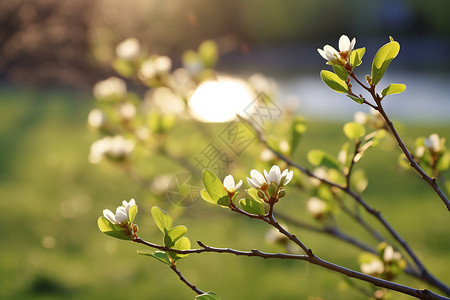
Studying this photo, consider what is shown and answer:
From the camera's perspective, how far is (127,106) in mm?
1442

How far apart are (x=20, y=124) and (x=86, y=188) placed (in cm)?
177

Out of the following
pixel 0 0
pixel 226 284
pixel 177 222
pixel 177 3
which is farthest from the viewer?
pixel 177 3

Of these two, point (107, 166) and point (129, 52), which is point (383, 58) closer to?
point (129, 52)

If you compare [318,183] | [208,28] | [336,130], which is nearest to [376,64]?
[318,183]

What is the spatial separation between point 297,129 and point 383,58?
39 centimetres

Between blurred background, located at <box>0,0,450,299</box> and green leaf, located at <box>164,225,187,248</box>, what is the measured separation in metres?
0.50

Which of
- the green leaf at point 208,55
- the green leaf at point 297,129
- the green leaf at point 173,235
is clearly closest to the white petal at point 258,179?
the green leaf at point 173,235

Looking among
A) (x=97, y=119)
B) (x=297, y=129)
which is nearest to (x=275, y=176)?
(x=297, y=129)

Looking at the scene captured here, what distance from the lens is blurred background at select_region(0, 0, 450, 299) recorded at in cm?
184

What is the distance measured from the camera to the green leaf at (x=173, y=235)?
0.67m

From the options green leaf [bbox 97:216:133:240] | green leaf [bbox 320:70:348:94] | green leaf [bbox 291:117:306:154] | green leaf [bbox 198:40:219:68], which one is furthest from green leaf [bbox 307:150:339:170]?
green leaf [bbox 198:40:219:68]

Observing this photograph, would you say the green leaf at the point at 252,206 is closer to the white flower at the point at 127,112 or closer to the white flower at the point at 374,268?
the white flower at the point at 374,268

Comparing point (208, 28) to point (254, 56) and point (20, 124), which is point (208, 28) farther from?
point (20, 124)

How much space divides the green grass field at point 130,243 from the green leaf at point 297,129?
292 millimetres
